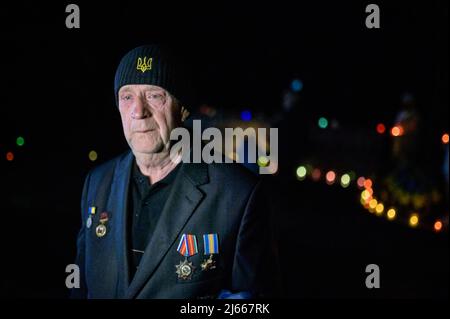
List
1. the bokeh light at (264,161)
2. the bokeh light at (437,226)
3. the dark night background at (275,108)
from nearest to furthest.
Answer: the dark night background at (275,108) < the bokeh light at (437,226) < the bokeh light at (264,161)

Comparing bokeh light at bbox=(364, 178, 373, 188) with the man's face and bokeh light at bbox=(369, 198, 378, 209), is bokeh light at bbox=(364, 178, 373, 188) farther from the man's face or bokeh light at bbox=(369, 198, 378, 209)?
the man's face

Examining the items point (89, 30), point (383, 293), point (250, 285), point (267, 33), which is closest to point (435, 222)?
point (383, 293)

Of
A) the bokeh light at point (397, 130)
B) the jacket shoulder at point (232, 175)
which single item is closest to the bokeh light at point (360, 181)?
the bokeh light at point (397, 130)

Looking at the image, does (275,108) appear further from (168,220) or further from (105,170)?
(168,220)

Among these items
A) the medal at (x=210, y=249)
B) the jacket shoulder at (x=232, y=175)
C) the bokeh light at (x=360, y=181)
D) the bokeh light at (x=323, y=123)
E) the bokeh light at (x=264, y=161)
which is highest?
the bokeh light at (x=323, y=123)

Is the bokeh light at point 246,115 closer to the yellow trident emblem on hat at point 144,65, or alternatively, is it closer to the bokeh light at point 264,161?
the bokeh light at point 264,161

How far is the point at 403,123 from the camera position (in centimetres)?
1123

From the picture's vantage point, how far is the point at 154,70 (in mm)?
2535

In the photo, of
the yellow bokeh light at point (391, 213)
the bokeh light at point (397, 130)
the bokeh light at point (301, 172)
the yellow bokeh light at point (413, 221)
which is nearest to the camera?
the yellow bokeh light at point (413, 221)

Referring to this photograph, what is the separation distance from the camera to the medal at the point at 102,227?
271 cm

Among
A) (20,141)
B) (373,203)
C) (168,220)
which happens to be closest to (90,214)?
(168,220)

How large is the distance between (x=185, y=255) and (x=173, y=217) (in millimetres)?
201

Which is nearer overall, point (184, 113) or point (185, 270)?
point (185, 270)

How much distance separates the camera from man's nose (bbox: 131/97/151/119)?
245 centimetres
